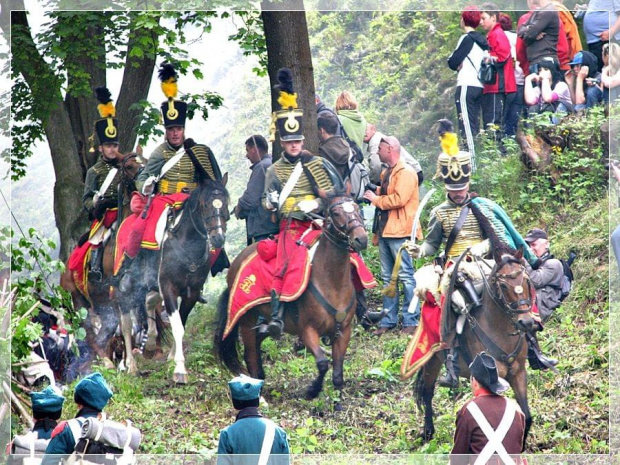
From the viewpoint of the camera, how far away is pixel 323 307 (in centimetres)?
1330

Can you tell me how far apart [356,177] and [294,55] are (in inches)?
51.6

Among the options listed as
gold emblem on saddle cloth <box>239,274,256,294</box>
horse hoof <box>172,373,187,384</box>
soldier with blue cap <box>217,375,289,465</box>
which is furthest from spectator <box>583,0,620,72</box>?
soldier with blue cap <box>217,375,289,465</box>

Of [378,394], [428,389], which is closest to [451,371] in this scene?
[428,389]

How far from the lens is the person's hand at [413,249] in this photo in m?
13.5

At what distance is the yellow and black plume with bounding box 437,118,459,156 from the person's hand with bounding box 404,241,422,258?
0.89m

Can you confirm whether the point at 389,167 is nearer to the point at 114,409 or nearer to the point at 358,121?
the point at 358,121

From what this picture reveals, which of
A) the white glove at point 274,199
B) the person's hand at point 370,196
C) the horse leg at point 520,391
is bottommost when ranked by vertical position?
the horse leg at point 520,391

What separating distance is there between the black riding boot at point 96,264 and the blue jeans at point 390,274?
2695 millimetres

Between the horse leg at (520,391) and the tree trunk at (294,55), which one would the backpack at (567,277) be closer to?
the horse leg at (520,391)

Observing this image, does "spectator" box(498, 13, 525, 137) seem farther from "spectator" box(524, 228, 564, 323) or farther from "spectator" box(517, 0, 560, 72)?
"spectator" box(524, 228, 564, 323)

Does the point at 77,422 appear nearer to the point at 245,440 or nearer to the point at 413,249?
the point at 245,440

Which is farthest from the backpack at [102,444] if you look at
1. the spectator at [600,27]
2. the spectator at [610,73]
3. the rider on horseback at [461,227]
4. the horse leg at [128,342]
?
the spectator at [600,27]

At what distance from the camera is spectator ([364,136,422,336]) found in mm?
13578

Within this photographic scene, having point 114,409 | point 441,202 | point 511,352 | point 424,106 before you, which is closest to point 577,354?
point 511,352
